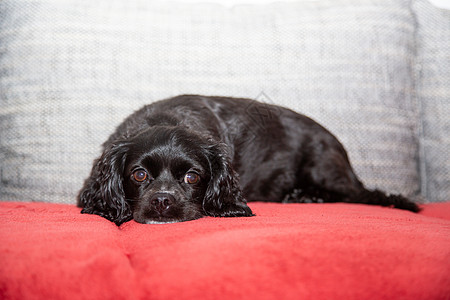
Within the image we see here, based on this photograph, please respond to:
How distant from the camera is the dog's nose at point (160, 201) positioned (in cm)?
183

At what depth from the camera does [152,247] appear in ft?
3.56

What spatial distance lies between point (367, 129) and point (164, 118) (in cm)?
140

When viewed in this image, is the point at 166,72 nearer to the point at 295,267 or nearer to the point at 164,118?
the point at 164,118

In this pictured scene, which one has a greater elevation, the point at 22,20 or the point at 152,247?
the point at 22,20

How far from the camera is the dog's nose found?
5.99ft

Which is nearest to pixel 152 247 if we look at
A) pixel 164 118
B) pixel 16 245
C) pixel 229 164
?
pixel 16 245

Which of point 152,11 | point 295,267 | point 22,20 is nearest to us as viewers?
point 295,267

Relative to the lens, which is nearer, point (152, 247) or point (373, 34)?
point (152, 247)

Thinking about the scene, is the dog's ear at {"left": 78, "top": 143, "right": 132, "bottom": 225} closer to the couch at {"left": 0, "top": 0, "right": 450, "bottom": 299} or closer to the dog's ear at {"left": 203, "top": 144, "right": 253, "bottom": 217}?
the couch at {"left": 0, "top": 0, "right": 450, "bottom": 299}

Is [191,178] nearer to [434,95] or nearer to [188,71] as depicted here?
[188,71]

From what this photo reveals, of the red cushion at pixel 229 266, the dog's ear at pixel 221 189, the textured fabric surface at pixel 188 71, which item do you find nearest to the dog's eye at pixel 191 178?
the dog's ear at pixel 221 189

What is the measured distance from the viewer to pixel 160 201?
182 cm

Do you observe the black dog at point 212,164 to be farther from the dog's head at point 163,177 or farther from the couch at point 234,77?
the couch at point 234,77

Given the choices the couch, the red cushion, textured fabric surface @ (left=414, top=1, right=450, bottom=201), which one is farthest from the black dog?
the red cushion
